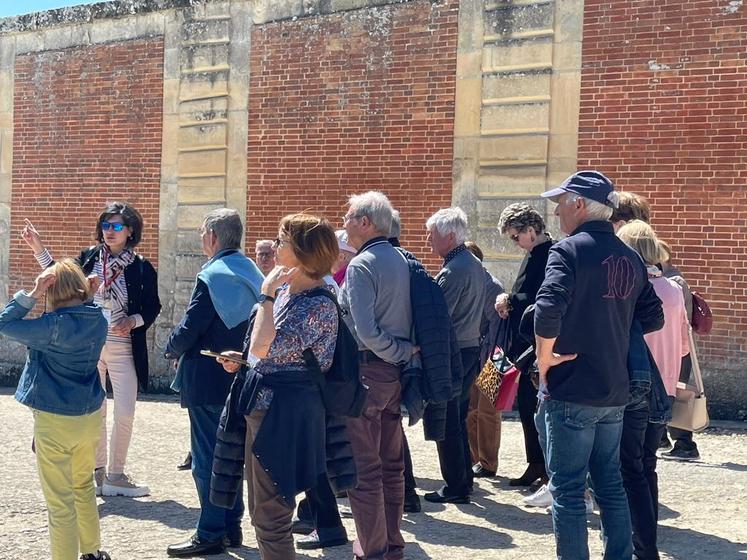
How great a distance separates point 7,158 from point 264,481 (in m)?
12.2

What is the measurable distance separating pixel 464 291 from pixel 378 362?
1568 millimetres

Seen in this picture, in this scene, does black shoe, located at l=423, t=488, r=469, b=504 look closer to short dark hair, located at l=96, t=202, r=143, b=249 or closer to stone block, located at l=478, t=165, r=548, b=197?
short dark hair, located at l=96, t=202, r=143, b=249

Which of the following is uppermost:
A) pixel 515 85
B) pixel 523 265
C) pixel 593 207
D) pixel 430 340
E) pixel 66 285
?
pixel 515 85

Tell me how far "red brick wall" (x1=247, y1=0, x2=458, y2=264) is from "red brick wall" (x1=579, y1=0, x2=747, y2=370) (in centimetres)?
171

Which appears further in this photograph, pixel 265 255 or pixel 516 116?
pixel 516 116

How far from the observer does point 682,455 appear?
8.48 m

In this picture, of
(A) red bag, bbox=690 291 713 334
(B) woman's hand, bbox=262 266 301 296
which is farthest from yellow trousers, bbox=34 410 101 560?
(A) red bag, bbox=690 291 713 334

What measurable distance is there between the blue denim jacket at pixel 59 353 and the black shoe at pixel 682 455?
481 centimetres

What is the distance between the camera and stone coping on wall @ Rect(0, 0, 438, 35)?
41.0 feet

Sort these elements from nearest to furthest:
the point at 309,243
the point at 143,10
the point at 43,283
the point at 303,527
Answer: the point at 309,243
the point at 43,283
the point at 303,527
the point at 143,10

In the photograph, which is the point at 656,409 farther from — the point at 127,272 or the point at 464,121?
the point at 464,121

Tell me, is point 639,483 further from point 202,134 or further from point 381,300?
point 202,134

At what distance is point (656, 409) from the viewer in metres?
5.24

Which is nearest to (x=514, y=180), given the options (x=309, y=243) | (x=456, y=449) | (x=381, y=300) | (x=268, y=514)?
(x=456, y=449)
